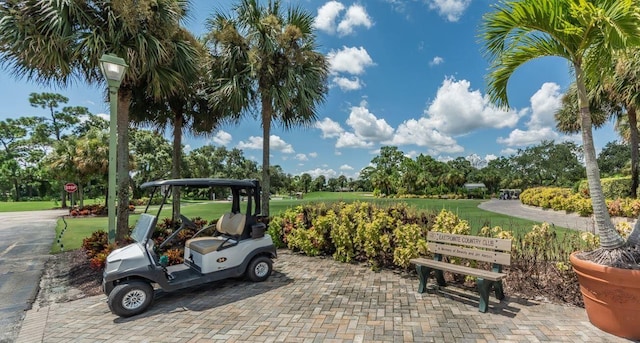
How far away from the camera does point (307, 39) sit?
8805 millimetres

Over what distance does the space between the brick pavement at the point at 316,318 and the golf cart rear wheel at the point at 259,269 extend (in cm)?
21

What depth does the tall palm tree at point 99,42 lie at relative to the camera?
17.6 ft

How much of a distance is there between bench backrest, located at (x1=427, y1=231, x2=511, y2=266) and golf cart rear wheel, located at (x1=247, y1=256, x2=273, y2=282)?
2.54 meters

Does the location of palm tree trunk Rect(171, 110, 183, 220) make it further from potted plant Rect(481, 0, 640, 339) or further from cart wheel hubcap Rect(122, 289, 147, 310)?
potted plant Rect(481, 0, 640, 339)

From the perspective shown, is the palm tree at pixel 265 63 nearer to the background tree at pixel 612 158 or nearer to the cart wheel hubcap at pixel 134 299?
the cart wheel hubcap at pixel 134 299

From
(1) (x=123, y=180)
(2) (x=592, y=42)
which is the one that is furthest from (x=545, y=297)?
(1) (x=123, y=180)

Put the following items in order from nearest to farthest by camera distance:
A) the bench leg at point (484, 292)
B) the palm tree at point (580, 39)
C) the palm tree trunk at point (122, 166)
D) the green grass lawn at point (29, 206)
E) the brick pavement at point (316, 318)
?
the palm tree at point (580, 39) < the brick pavement at point (316, 318) < the bench leg at point (484, 292) < the palm tree trunk at point (122, 166) < the green grass lawn at point (29, 206)

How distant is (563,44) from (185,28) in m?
7.62

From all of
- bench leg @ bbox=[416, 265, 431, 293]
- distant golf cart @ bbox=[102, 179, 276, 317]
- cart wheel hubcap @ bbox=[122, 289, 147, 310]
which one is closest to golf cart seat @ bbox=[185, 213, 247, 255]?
distant golf cart @ bbox=[102, 179, 276, 317]

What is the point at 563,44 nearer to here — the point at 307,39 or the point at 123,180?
the point at 307,39

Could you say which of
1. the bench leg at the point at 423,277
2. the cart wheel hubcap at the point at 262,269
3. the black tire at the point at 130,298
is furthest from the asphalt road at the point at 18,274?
the bench leg at the point at 423,277

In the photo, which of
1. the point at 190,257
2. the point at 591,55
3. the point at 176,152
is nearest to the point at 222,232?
the point at 190,257

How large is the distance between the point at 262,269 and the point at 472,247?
10.4 feet

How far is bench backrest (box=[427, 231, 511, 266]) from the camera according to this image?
366 centimetres
